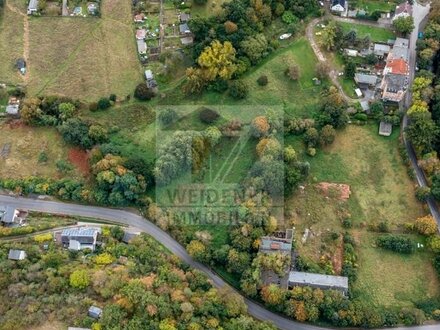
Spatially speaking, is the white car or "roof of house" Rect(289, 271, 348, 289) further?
the white car

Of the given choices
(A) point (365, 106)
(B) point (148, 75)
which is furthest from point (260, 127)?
(B) point (148, 75)

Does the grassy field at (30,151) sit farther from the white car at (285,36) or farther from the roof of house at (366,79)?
the roof of house at (366,79)

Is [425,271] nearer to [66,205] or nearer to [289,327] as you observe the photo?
[289,327]

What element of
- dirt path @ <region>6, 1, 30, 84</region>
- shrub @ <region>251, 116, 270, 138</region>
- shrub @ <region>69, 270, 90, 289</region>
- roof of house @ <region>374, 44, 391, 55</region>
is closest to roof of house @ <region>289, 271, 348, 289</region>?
shrub @ <region>251, 116, 270, 138</region>

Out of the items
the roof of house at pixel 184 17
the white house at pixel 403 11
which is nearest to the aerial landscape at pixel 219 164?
the white house at pixel 403 11

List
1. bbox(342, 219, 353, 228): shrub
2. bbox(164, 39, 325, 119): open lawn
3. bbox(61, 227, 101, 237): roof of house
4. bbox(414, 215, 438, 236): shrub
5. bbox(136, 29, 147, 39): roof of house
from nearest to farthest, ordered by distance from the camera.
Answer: bbox(61, 227, 101, 237): roof of house, bbox(414, 215, 438, 236): shrub, bbox(342, 219, 353, 228): shrub, bbox(164, 39, 325, 119): open lawn, bbox(136, 29, 147, 39): roof of house

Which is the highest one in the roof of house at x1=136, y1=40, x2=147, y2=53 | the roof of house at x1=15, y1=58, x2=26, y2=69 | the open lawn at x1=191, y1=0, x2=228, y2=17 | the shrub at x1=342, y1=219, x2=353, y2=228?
the open lawn at x1=191, y1=0, x2=228, y2=17

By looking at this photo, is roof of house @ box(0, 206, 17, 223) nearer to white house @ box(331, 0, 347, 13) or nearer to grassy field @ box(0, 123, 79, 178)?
grassy field @ box(0, 123, 79, 178)
